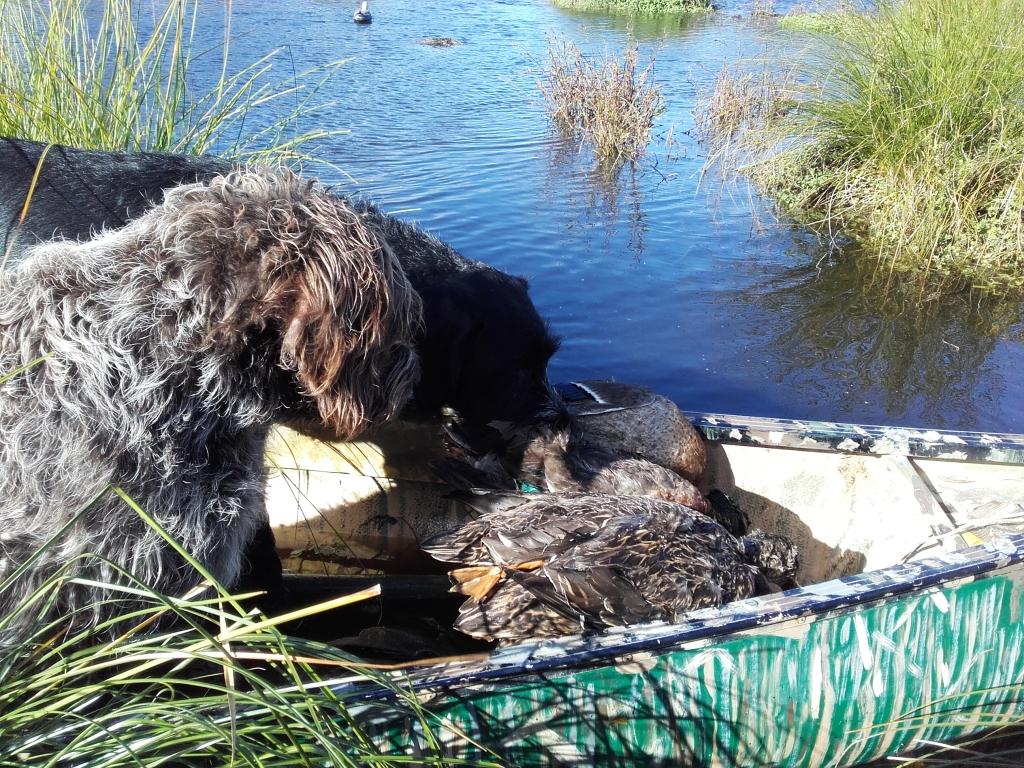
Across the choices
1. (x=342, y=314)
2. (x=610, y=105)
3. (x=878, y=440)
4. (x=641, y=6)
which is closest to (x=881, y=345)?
(x=878, y=440)

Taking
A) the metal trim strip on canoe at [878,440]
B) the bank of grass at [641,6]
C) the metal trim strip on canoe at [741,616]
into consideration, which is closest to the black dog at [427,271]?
the metal trim strip on canoe at [878,440]

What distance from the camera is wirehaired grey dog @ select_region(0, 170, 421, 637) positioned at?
2.58m

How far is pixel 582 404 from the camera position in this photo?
5.74m

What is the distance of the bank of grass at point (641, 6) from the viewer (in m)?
25.0

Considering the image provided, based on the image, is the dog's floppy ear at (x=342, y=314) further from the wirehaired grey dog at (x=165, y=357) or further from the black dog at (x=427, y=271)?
the black dog at (x=427, y=271)

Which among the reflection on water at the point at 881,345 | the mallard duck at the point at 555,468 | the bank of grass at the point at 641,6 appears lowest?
the reflection on water at the point at 881,345

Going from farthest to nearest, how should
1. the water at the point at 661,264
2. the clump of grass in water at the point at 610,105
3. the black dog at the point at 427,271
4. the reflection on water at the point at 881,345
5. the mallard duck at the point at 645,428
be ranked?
the clump of grass in water at the point at 610,105
the water at the point at 661,264
the reflection on water at the point at 881,345
the mallard duck at the point at 645,428
the black dog at the point at 427,271

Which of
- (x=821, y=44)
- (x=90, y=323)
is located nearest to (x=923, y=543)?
(x=90, y=323)

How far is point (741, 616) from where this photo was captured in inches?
133

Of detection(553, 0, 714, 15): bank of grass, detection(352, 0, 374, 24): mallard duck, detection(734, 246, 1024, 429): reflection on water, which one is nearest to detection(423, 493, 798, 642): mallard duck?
detection(734, 246, 1024, 429): reflection on water

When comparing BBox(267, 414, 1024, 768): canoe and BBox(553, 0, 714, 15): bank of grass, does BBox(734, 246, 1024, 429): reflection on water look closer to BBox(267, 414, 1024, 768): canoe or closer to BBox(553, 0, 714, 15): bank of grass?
BBox(267, 414, 1024, 768): canoe

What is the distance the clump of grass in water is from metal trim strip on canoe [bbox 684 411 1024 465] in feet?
28.0

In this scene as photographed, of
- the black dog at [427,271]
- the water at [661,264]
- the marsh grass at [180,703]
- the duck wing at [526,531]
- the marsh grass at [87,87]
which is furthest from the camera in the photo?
the water at [661,264]

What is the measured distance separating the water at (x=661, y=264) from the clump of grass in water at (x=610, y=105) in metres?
0.36
